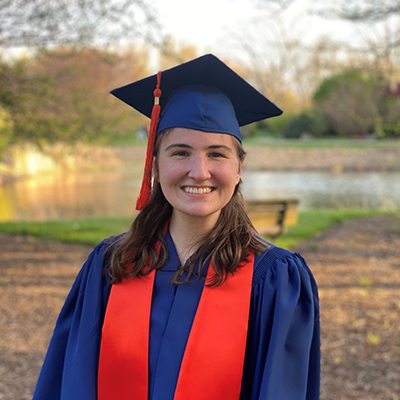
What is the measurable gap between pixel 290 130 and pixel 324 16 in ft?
85.6

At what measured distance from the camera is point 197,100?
1555 millimetres

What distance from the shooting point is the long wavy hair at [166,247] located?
4.94ft

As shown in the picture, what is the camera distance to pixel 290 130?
31.4 m

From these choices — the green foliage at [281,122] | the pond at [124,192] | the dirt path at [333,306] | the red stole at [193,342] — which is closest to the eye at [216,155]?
the red stole at [193,342]

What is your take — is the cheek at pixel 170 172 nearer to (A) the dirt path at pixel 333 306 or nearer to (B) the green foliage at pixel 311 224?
(A) the dirt path at pixel 333 306

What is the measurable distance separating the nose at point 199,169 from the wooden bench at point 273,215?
5.36 meters

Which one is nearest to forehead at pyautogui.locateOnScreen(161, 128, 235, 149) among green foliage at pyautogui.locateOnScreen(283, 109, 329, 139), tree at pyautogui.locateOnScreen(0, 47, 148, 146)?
tree at pyautogui.locateOnScreen(0, 47, 148, 146)

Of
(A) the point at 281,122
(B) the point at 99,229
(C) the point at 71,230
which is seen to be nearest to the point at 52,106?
(C) the point at 71,230

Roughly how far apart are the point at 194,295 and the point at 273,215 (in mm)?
5660

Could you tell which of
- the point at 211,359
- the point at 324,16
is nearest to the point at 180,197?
the point at 211,359

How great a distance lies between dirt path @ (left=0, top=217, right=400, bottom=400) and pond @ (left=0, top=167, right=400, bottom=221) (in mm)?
4068

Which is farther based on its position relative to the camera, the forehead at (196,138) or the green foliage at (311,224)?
the green foliage at (311,224)

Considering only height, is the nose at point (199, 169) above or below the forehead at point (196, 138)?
below

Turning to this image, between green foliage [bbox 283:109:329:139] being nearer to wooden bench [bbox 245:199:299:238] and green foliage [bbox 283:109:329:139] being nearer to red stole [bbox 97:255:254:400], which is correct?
wooden bench [bbox 245:199:299:238]
